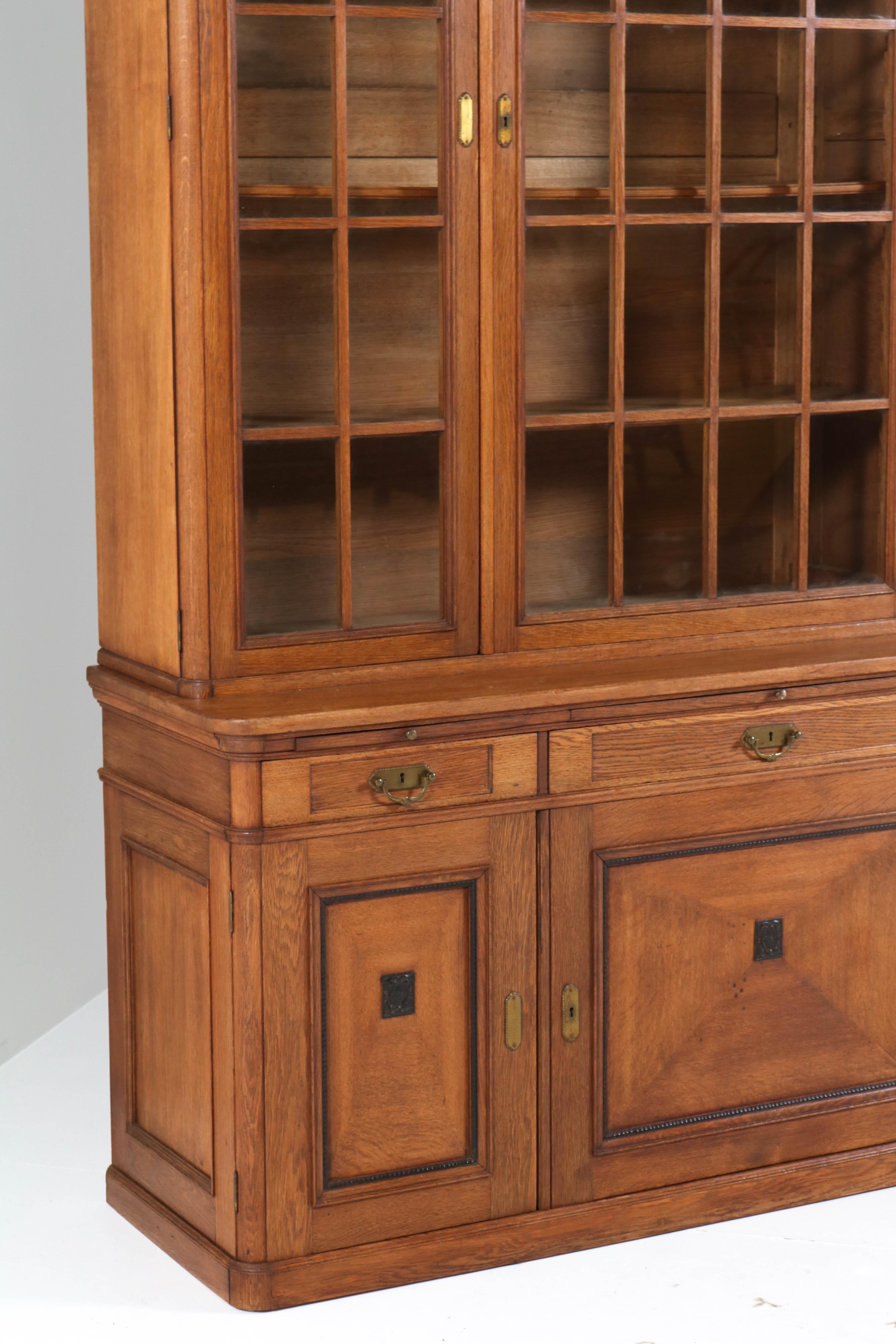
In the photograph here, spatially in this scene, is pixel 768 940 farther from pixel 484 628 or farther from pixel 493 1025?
pixel 484 628

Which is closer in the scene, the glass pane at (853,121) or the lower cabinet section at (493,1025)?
the lower cabinet section at (493,1025)

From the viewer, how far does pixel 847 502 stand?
339cm

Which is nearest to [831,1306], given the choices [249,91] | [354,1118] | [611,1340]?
[611,1340]

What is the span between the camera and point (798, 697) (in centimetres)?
311

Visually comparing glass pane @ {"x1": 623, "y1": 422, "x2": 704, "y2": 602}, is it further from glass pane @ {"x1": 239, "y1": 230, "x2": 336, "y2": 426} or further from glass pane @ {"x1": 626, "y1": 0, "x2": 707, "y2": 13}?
glass pane @ {"x1": 626, "y1": 0, "x2": 707, "y2": 13}

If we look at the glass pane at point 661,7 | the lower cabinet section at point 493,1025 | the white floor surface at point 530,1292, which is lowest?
the white floor surface at point 530,1292

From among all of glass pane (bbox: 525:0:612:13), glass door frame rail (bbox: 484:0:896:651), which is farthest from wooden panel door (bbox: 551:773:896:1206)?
glass pane (bbox: 525:0:612:13)

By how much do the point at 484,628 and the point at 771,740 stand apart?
0.49 meters

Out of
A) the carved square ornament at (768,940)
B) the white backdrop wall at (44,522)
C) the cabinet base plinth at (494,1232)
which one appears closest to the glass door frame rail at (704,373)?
the carved square ornament at (768,940)

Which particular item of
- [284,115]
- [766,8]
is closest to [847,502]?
[766,8]

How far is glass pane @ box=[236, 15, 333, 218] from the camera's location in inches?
112

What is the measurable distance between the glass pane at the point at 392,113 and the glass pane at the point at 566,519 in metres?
0.44

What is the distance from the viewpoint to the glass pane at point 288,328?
114 inches

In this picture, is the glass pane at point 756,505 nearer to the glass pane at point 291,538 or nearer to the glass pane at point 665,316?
the glass pane at point 665,316
